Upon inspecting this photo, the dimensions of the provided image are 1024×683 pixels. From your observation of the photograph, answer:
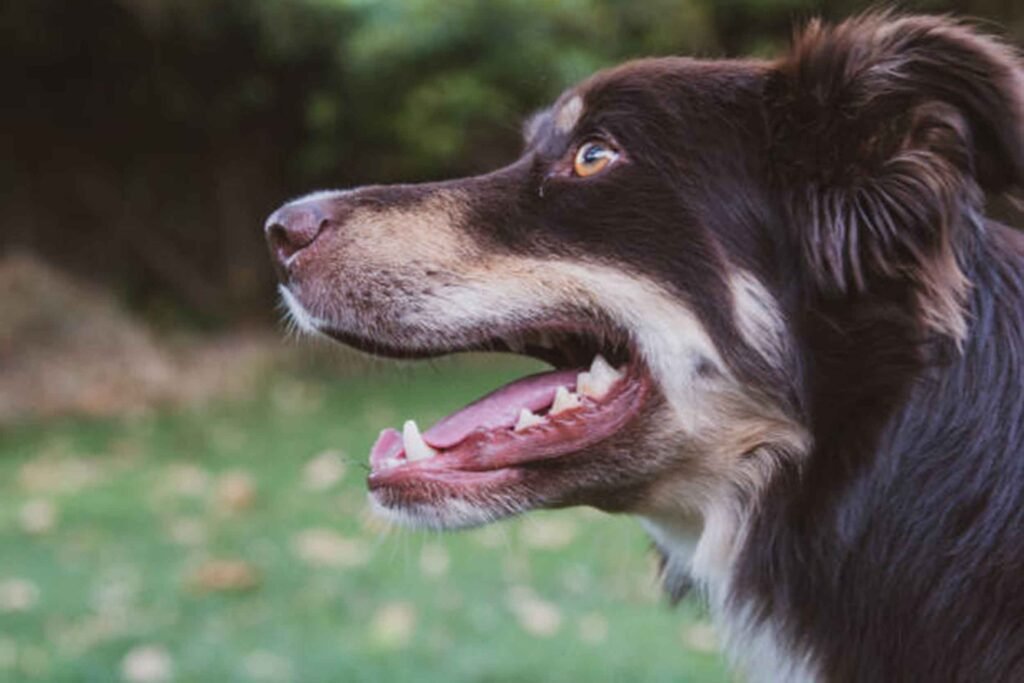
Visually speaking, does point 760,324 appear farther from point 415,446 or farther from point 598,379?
point 415,446

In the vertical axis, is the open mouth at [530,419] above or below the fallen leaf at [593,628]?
above

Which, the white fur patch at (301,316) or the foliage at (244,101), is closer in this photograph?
the white fur patch at (301,316)

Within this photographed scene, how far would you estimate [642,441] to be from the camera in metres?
2.52

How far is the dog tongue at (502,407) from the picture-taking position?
2650 millimetres

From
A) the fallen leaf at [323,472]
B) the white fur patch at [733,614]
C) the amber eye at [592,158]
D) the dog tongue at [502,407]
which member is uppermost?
the amber eye at [592,158]

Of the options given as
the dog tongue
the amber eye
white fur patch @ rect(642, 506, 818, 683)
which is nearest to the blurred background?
the dog tongue

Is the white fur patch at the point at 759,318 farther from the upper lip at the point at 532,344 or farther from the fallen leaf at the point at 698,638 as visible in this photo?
the fallen leaf at the point at 698,638

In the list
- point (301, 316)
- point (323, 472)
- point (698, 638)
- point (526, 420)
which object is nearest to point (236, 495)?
point (323, 472)

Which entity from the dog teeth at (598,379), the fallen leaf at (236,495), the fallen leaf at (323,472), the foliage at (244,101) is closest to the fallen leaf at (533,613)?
the fallen leaf at (236,495)

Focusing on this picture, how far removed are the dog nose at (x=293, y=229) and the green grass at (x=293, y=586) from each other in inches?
→ 39.7

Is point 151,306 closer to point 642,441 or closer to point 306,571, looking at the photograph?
point 306,571

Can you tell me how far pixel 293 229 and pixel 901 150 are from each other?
1065 mm

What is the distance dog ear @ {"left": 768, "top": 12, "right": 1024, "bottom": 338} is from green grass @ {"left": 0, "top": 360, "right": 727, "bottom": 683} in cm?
84

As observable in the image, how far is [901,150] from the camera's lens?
2.34m
